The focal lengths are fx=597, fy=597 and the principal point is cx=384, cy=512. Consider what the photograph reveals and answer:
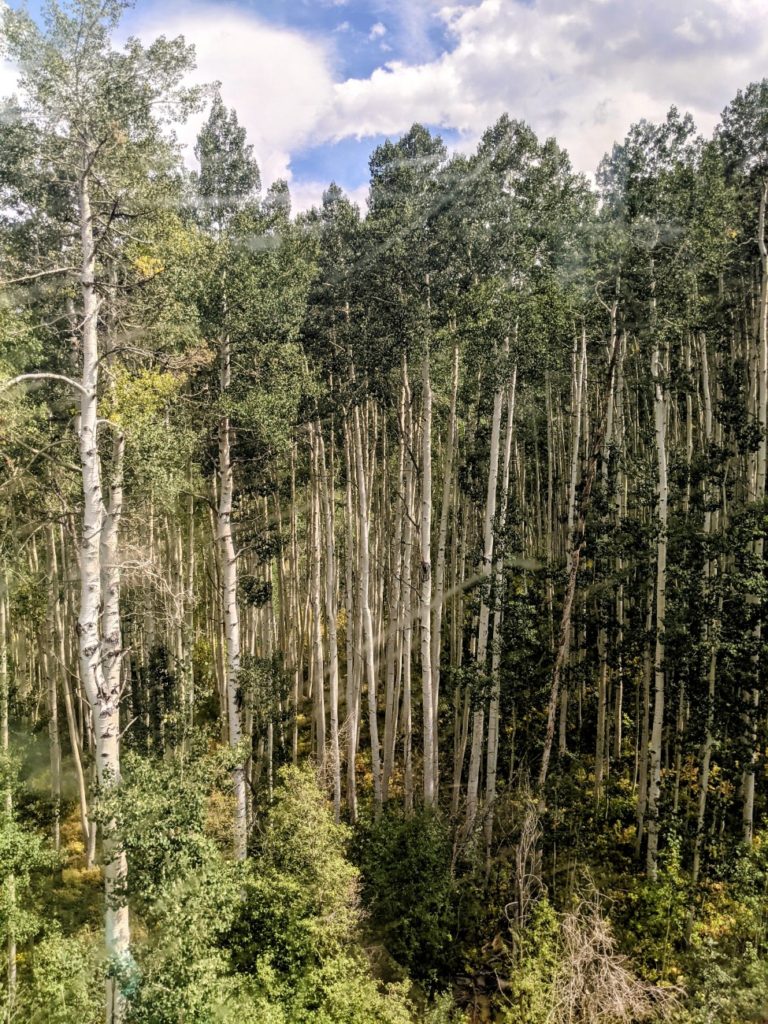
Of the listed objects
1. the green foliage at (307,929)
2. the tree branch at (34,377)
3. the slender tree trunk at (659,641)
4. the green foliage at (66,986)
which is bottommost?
the green foliage at (66,986)

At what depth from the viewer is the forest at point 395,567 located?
24.1 ft

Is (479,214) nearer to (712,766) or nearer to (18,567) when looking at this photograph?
(18,567)

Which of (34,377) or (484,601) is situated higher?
(34,377)

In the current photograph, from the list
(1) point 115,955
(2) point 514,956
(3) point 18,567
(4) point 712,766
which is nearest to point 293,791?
(1) point 115,955

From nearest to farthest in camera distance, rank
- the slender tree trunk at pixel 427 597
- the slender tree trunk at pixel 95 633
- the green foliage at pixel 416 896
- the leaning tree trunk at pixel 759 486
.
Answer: the slender tree trunk at pixel 95 633
the leaning tree trunk at pixel 759 486
the green foliage at pixel 416 896
the slender tree trunk at pixel 427 597

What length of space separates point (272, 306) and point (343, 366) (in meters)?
3.12

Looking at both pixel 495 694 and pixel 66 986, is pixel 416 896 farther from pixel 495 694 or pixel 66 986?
pixel 66 986

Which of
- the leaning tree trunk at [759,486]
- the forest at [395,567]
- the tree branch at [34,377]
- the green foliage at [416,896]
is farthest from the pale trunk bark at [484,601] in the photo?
the tree branch at [34,377]

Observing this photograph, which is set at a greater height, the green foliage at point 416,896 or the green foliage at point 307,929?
the green foliage at point 307,929

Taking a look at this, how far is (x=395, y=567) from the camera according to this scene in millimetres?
16672

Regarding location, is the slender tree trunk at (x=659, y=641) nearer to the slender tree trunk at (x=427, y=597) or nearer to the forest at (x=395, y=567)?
the forest at (x=395, y=567)

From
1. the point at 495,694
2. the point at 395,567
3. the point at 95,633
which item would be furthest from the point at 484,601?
the point at 95,633

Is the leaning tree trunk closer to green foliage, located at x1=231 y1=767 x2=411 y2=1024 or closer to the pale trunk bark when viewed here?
the pale trunk bark

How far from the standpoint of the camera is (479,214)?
11.1 meters
